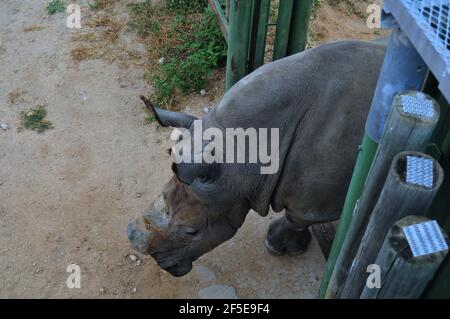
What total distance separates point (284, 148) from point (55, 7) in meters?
5.60

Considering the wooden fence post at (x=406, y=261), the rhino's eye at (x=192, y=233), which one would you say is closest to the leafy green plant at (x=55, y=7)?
the rhino's eye at (x=192, y=233)

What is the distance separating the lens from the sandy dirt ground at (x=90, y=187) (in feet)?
14.0

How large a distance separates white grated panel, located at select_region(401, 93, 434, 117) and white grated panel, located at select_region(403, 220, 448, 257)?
0.37 metres

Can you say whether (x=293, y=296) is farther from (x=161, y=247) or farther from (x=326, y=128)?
(x=326, y=128)

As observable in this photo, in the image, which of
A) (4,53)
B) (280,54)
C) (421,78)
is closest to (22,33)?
(4,53)

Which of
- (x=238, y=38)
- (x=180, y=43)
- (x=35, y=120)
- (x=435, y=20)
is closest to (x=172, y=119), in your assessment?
(x=238, y=38)

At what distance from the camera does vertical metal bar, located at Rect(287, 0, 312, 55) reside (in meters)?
4.40

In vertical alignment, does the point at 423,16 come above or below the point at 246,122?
above

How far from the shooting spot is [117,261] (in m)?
4.44

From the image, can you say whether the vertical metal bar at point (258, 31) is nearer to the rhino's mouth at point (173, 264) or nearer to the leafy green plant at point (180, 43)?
the leafy green plant at point (180, 43)

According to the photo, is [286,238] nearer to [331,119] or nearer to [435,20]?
[331,119]

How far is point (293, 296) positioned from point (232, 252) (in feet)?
2.18

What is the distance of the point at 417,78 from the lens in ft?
6.14

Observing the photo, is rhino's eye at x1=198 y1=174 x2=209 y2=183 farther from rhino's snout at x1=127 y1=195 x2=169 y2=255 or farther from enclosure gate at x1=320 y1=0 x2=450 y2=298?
enclosure gate at x1=320 y1=0 x2=450 y2=298
